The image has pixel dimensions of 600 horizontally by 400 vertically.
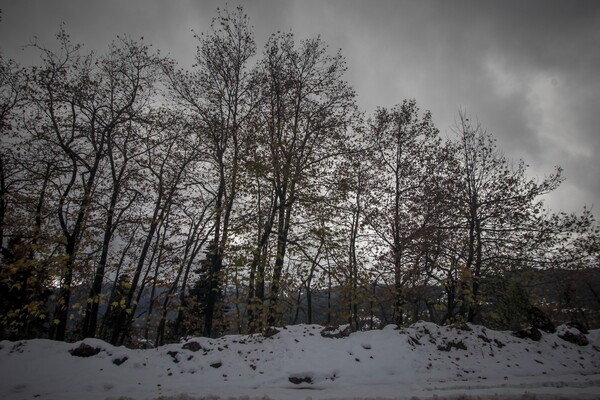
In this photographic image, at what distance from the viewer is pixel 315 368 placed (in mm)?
7465

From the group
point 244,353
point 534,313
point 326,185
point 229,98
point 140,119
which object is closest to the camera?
point 244,353

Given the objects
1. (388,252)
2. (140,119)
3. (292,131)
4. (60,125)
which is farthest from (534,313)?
(60,125)

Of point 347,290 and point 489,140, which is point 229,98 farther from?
point 489,140

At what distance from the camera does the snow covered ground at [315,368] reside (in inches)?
232

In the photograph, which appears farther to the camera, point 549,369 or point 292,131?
point 292,131

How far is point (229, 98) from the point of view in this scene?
1411cm

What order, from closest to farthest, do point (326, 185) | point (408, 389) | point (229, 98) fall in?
1. point (408, 389)
2. point (326, 185)
3. point (229, 98)

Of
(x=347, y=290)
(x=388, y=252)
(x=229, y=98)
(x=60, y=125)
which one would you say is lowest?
(x=347, y=290)

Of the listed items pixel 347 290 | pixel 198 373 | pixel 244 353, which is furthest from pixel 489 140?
pixel 198 373

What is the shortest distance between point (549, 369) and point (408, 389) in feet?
19.1

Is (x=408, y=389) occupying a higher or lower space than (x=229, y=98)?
lower

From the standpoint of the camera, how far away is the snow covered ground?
5887mm

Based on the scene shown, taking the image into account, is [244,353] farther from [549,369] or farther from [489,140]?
[489,140]

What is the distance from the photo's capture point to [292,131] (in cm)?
1377
